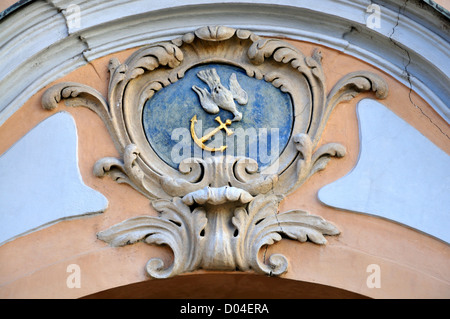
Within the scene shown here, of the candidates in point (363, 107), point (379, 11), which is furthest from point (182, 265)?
point (379, 11)

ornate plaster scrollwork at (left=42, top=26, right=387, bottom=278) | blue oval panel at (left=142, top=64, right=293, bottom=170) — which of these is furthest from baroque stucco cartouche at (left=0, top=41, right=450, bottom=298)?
blue oval panel at (left=142, top=64, right=293, bottom=170)

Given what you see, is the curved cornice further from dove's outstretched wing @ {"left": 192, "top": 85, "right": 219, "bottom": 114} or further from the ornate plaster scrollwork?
dove's outstretched wing @ {"left": 192, "top": 85, "right": 219, "bottom": 114}

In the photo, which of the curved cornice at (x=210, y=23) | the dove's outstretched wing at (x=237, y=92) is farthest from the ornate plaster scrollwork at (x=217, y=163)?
the curved cornice at (x=210, y=23)

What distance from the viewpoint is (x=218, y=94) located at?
5418 millimetres

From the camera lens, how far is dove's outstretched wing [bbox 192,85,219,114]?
5.40m

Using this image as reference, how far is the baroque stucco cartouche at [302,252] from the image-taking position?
16.5 ft

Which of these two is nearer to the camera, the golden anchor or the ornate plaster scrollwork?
the ornate plaster scrollwork

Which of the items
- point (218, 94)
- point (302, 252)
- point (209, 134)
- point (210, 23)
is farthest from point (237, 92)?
point (302, 252)

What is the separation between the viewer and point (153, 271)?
16.6 feet

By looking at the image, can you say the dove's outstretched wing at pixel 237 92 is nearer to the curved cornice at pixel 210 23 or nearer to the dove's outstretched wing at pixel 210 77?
the dove's outstretched wing at pixel 210 77

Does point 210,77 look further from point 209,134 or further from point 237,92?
point 209,134

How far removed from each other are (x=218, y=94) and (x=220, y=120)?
0.48ft

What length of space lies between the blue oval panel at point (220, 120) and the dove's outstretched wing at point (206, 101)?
0.7 inches

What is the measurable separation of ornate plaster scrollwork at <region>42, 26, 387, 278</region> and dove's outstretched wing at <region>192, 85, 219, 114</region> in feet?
0.06
